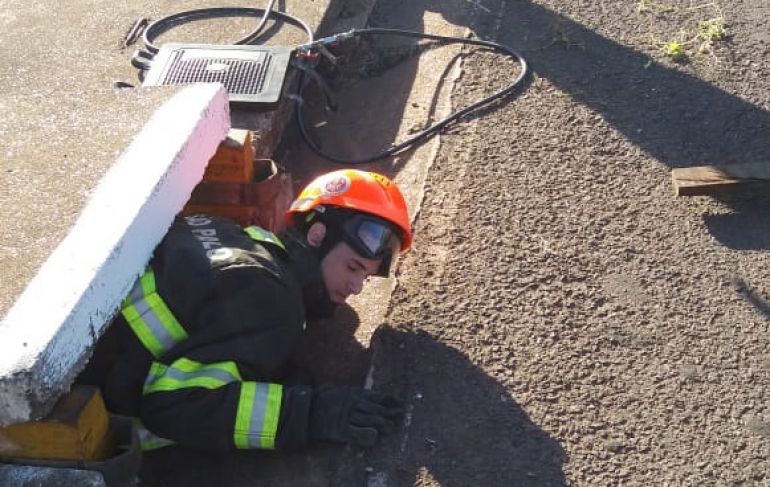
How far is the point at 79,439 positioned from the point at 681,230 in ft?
8.91

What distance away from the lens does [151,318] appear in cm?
324

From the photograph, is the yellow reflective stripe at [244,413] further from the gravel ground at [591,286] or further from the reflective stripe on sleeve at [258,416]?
the gravel ground at [591,286]

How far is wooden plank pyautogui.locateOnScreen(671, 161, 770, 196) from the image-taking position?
14.3 feet

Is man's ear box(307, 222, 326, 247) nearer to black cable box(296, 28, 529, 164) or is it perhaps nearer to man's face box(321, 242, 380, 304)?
man's face box(321, 242, 380, 304)

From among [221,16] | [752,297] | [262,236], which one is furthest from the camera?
[221,16]

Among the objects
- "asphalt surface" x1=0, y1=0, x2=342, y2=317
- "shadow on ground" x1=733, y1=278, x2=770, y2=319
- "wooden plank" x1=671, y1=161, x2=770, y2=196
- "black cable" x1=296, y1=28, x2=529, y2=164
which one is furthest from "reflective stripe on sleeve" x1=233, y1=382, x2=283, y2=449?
"wooden plank" x1=671, y1=161, x2=770, y2=196

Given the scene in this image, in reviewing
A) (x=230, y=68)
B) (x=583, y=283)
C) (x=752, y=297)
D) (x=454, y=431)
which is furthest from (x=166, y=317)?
(x=752, y=297)

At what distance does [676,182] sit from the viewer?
14.8ft

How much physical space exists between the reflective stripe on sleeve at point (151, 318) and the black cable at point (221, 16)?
8.83 ft

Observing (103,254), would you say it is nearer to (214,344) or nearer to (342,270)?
(214,344)

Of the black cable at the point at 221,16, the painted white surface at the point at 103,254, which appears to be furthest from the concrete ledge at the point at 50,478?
the black cable at the point at 221,16

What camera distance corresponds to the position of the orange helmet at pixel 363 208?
3.69 meters

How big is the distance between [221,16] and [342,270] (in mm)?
2876

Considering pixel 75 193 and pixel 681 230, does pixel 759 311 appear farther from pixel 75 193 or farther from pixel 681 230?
pixel 75 193
